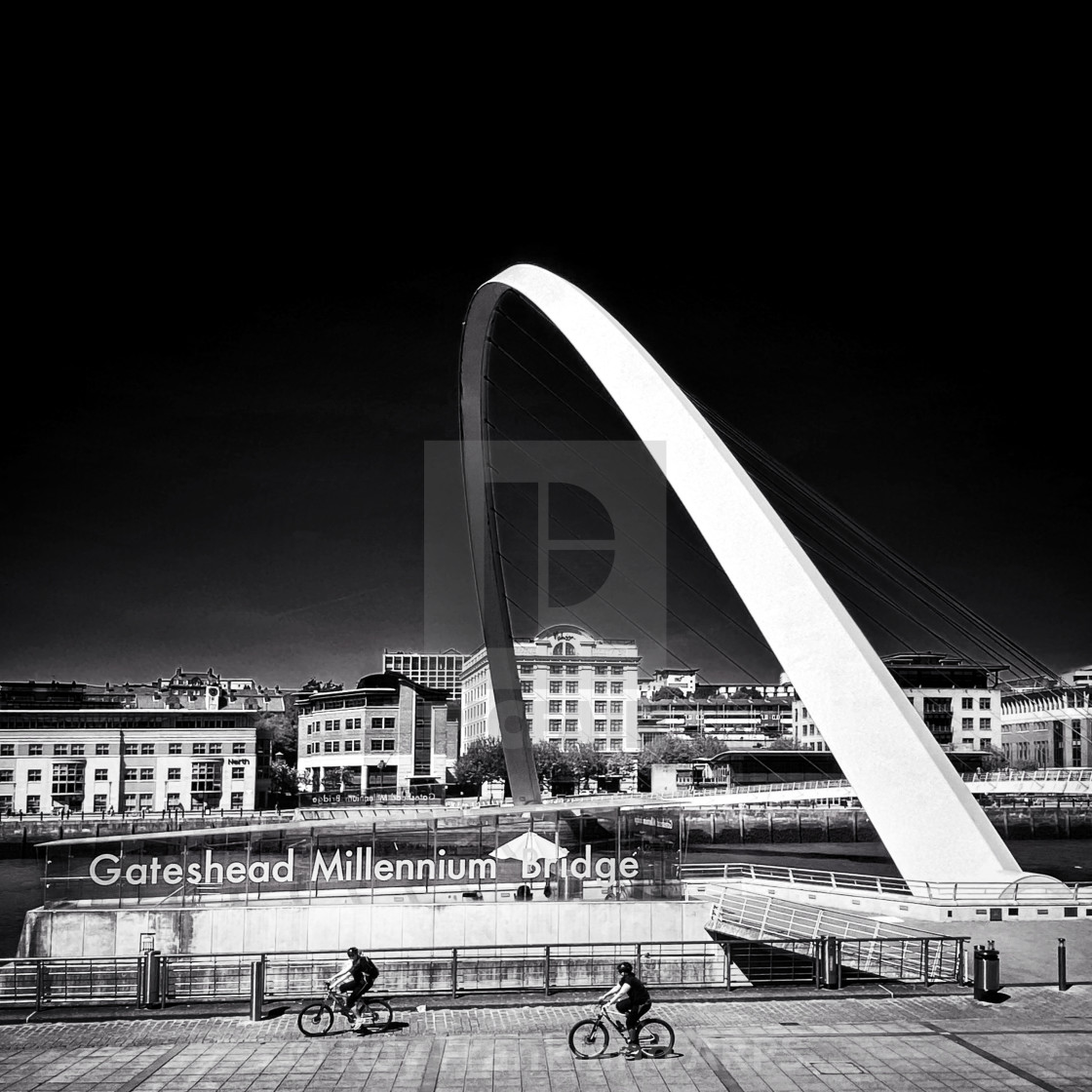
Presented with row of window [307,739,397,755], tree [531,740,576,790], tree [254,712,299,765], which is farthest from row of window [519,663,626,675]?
tree [254,712,299,765]

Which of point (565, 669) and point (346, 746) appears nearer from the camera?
point (346, 746)

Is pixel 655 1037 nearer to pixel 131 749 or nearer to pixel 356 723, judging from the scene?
pixel 131 749

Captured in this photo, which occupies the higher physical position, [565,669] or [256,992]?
[565,669]

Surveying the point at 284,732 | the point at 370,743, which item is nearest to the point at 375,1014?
the point at 370,743

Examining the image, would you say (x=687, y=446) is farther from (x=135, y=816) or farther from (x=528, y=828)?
(x=135, y=816)

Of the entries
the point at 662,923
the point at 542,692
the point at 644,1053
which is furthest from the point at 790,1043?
the point at 542,692

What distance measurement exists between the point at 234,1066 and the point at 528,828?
42.5ft

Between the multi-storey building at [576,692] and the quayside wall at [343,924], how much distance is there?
82.5 m

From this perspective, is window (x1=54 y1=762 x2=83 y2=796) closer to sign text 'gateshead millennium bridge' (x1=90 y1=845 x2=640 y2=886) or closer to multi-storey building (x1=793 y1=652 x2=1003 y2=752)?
sign text 'gateshead millennium bridge' (x1=90 y1=845 x2=640 y2=886)

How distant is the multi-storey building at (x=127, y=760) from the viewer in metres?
79.2

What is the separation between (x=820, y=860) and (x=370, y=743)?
51560mm

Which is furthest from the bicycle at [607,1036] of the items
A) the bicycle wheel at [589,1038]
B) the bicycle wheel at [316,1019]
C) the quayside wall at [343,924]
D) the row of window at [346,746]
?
the row of window at [346,746]

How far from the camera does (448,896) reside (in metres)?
23.9

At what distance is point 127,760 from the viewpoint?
81438mm
